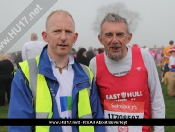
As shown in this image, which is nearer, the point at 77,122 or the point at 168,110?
the point at 77,122

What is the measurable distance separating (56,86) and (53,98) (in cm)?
7

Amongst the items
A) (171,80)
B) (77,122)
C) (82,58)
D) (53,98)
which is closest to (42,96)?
(53,98)

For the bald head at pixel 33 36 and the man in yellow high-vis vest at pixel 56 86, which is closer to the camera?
the man in yellow high-vis vest at pixel 56 86

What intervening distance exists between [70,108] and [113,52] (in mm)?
456

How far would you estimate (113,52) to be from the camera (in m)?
1.57

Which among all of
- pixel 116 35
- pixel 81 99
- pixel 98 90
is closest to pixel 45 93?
pixel 81 99

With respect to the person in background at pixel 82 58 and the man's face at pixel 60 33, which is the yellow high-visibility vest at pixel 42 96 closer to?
the man's face at pixel 60 33

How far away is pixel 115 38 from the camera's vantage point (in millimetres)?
1520

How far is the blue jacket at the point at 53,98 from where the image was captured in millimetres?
1274

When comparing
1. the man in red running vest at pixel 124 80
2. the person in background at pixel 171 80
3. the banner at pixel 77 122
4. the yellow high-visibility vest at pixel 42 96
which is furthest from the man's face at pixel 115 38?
the person in background at pixel 171 80

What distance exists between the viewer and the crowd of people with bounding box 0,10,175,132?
1301mm

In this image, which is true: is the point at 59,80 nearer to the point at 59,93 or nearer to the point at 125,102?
→ the point at 59,93

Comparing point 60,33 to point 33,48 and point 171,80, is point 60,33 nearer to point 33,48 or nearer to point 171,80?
point 33,48

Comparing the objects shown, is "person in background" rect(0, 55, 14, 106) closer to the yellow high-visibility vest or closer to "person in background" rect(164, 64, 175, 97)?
"person in background" rect(164, 64, 175, 97)
